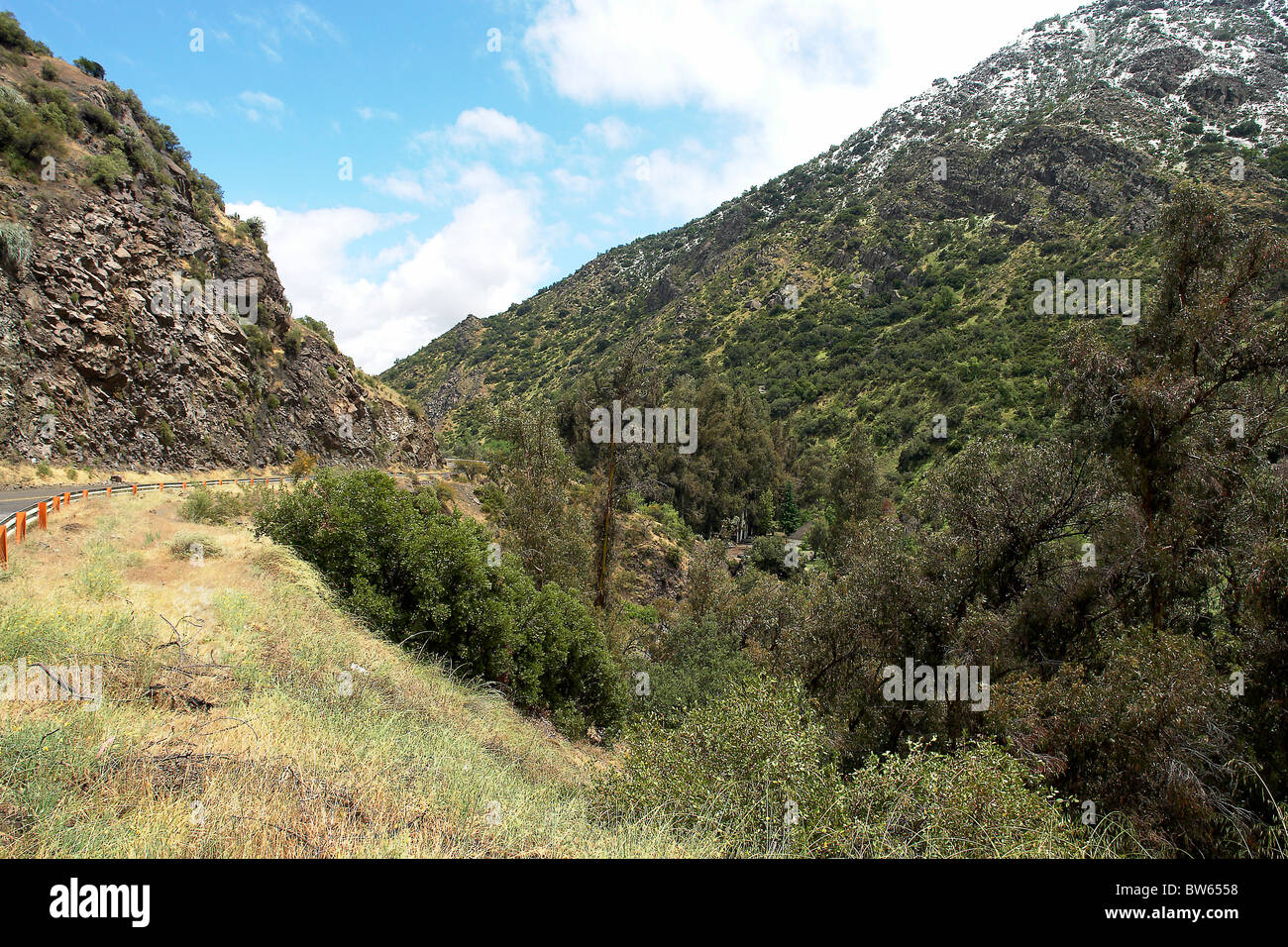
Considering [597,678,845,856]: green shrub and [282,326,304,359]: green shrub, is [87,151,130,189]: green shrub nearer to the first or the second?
[282,326,304,359]: green shrub

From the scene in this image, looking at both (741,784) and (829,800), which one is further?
(741,784)

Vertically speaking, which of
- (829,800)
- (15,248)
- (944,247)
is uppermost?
(944,247)

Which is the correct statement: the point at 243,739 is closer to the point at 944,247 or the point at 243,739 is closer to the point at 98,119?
the point at 98,119

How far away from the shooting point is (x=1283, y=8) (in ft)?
315

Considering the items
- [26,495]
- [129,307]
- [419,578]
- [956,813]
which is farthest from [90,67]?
[956,813]

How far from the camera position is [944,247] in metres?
86.6

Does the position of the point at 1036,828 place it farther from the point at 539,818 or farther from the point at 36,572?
the point at 36,572

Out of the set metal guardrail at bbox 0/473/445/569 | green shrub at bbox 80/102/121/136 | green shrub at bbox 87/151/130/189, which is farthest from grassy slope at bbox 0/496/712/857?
green shrub at bbox 80/102/121/136

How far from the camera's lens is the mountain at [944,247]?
6106 cm

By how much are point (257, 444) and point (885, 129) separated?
478ft

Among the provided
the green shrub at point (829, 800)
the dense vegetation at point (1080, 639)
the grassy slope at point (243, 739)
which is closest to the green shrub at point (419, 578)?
the grassy slope at point (243, 739)

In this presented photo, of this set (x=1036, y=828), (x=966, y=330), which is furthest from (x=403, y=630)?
(x=966, y=330)

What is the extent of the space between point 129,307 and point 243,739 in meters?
25.2

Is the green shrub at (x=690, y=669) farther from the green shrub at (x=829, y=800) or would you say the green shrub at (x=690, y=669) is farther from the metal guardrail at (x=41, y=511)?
the metal guardrail at (x=41, y=511)
